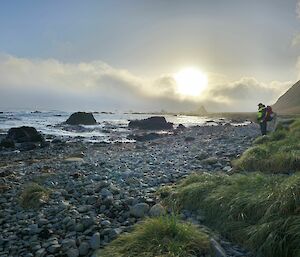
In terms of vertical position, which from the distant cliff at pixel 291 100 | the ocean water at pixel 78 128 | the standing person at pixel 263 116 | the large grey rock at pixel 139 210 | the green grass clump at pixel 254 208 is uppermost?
the distant cliff at pixel 291 100

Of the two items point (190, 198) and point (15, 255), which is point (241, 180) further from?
point (15, 255)

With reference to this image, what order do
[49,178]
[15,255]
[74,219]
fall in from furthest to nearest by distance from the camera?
[49,178] < [74,219] < [15,255]

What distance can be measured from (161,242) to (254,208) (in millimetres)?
2035

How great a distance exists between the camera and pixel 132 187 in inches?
369

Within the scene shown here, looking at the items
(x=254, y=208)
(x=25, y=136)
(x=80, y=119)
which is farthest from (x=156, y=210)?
(x=80, y=119)

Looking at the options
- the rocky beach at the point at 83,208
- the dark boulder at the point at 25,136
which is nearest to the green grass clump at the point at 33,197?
the rocky beach at the point at 83,208

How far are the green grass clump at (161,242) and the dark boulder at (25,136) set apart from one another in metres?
24.7

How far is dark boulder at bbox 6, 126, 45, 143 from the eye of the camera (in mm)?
28953

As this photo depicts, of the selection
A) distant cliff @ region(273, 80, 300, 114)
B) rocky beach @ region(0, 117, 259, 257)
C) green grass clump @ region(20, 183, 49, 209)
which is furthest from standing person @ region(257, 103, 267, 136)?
distant cliff @ region(273, 80, 300, 114)

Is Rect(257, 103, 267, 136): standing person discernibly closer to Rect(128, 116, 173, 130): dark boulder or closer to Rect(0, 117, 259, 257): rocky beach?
Rect(0, 117, 259, 257): rocky beach

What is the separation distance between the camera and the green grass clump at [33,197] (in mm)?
8445

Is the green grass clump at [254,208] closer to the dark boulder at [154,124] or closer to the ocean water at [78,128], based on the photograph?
the ocean water at [78,128]

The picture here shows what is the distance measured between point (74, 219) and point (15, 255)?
137 centimetres

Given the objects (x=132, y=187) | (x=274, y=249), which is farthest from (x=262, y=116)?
(x=274, y=249)
